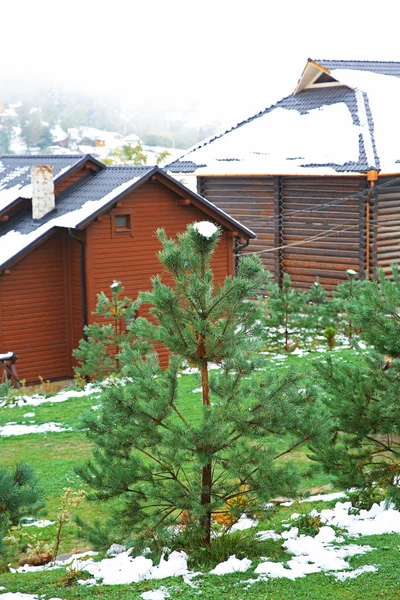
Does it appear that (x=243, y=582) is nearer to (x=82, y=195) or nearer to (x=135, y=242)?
(x=135, y=242)

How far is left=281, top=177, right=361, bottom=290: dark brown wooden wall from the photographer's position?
82.8 feet

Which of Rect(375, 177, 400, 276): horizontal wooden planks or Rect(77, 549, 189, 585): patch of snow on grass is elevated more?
Rect(375, 177, 400, 276): horizontal wooden planks

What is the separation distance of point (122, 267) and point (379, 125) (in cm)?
875

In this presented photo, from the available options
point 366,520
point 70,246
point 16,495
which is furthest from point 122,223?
point 16,495

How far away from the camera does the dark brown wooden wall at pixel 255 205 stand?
1068 inches

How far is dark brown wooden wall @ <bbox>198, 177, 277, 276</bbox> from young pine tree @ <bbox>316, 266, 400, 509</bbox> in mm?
18593

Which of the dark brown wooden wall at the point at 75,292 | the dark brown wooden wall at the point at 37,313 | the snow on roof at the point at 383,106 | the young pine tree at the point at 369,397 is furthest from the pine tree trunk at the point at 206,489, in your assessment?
the snow on roof at the point at 383,106

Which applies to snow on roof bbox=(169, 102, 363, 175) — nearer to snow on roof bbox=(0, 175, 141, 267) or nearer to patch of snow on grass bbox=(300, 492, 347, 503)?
snow on roof bbox=(0, 175, 141, 267)

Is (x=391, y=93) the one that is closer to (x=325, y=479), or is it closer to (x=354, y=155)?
(x=354, y=155)

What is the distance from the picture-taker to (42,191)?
853 inches

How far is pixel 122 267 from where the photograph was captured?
21406 millimetres

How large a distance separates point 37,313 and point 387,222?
979cm

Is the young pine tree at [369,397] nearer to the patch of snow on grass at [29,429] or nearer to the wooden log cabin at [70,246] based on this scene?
the patch of snow on grass at [29,429]

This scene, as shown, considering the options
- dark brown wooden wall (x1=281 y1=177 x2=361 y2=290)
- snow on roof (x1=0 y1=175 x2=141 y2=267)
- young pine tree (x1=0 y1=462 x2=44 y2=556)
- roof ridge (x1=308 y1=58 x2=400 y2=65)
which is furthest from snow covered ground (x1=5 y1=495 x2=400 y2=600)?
roof ridge (x1=308 y1=58 x2=400 y2=65)
